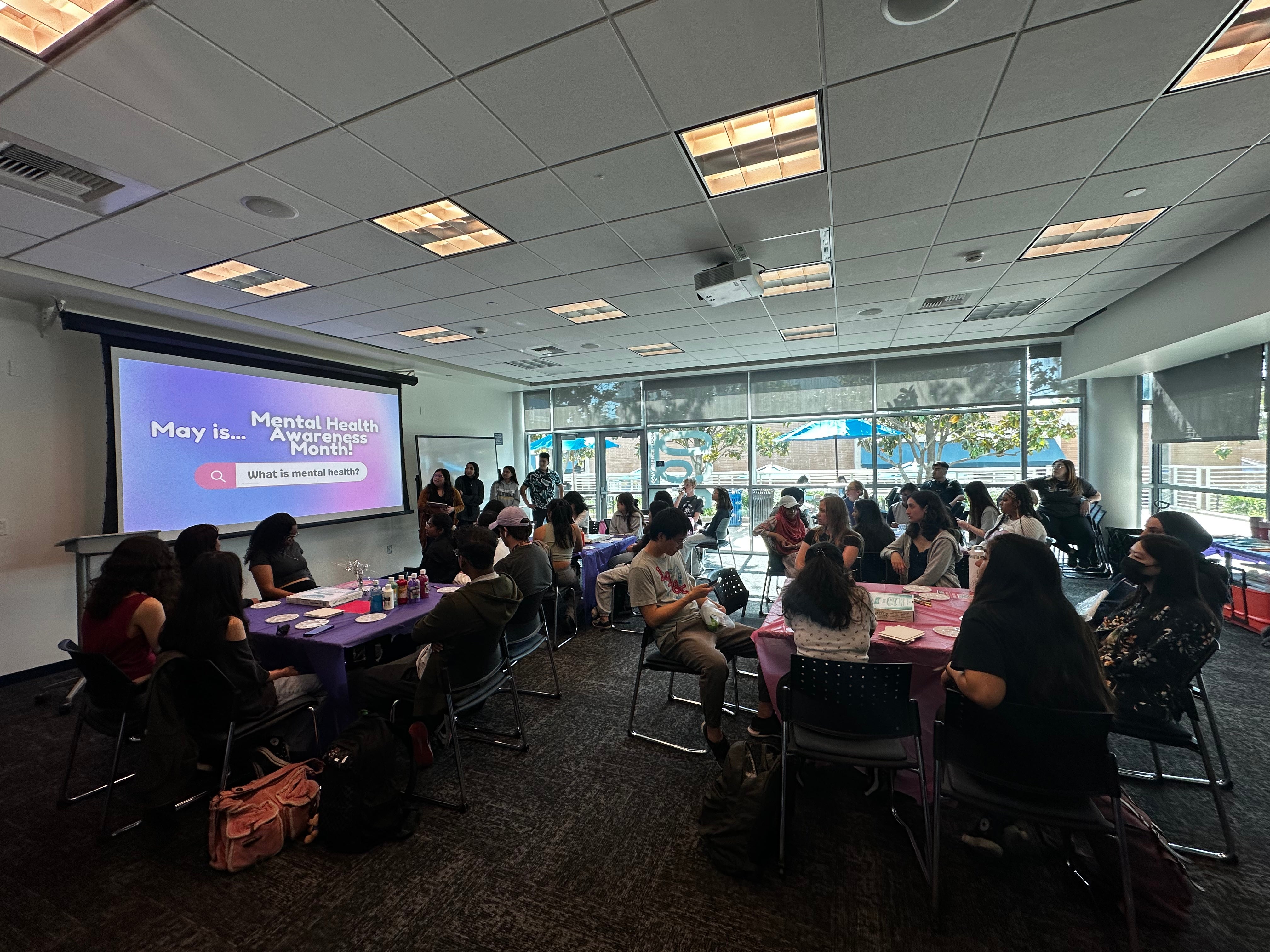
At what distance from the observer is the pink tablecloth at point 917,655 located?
7.59 ft

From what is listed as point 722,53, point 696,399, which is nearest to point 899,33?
point 722,53

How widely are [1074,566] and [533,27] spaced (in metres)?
8.43

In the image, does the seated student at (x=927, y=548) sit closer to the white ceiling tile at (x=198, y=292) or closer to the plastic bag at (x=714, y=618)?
the plastic bag at (x=714, y=618)

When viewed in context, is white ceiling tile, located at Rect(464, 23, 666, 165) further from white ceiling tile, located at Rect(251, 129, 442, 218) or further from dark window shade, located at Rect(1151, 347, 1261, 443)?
dark window shade, located at Rect(1151, 347, 1261, 443)

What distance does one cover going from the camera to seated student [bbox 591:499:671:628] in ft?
11.0

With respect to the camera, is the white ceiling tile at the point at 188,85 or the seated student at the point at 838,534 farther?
the seated student at the point at 838,534

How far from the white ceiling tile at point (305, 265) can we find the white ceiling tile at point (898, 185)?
11.8 ft

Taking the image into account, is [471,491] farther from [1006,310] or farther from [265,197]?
[1006,310]

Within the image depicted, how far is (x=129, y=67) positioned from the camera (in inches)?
76.2

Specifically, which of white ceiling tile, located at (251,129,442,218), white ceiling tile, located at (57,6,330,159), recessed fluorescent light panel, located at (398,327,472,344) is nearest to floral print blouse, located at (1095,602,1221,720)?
white ceiling tile, located at (251,129,442,218)

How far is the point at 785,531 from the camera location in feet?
16.3

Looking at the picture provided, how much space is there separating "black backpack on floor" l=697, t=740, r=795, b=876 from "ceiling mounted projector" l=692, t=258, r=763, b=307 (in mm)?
3092

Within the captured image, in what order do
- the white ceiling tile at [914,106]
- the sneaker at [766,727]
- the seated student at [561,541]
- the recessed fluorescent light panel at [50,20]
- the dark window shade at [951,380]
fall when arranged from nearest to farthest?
the recessed fluorescent light panel at [50,20] < the white ceiling tile at [914,106] < the sneaker at [766,727] < the seated student at [561,541] < the dark window shade at [951,380]

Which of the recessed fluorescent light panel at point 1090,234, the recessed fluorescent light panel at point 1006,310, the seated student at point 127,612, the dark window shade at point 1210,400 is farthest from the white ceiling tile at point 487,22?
the dark window shade at point 1210,400
